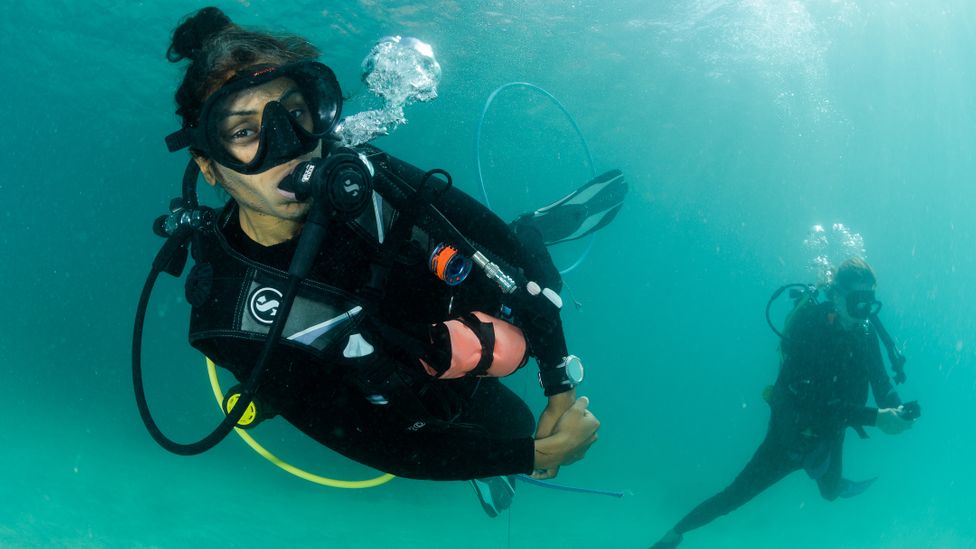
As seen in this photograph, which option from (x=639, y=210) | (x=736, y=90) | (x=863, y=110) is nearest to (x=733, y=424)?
(x=639, y=210)

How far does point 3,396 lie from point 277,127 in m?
34.0

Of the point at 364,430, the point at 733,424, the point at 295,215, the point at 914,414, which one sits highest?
the point at 733,424

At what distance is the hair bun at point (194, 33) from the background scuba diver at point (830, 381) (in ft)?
26.6

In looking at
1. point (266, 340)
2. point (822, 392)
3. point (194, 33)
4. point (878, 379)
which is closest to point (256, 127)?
point (194, 33)

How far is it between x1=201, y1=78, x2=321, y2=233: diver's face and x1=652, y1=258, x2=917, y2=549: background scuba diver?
782 centimetres

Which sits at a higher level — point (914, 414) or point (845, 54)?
point (845, 54)

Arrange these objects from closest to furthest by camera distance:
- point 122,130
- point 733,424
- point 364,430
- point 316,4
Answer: point 364,430
point 316,4
point 122,130
point 733,424

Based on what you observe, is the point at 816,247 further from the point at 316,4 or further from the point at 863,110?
the point at 316,4

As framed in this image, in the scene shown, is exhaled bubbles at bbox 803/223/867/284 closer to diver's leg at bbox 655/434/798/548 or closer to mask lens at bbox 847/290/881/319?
diver's leg at bbox 655/434/798/548

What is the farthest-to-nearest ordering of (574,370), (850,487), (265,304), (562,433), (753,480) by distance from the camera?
(753,480) < (850,487) < (574,370) < (562,433) < (265,304)

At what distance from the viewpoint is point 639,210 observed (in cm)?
4638

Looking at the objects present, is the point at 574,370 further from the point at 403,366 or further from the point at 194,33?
the point at 194,33

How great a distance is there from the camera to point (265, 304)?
2391 millimetres

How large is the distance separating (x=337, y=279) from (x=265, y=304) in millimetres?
381
